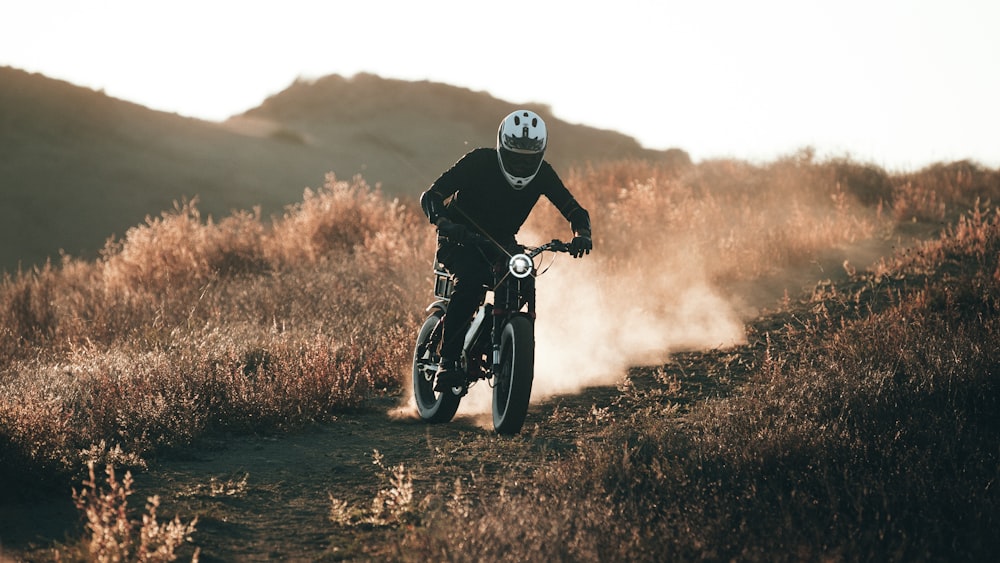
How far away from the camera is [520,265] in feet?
21.3

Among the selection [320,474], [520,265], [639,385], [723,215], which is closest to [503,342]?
[520,265]

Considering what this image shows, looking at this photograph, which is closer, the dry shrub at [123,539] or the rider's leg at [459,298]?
the dry shrub at [123,539]

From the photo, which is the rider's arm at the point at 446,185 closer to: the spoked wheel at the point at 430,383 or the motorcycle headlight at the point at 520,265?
the motorcycle headlight at the point at 520,265

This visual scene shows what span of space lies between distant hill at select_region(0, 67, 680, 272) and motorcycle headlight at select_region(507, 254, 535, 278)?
35.0 metres

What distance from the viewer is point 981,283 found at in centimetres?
1073

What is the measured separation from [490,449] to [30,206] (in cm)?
4653

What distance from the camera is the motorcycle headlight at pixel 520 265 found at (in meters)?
6.49

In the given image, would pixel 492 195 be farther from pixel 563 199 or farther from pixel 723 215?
pixel 723 215

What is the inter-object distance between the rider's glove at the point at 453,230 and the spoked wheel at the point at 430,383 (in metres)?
1.24

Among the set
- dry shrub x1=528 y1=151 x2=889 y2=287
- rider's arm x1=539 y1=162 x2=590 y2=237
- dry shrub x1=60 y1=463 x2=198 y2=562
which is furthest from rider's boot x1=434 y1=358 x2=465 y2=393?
dry shrub x1=528 y1=151 x2=889 y2=287

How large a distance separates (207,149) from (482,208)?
192 feet

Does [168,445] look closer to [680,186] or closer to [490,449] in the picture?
[490,449]

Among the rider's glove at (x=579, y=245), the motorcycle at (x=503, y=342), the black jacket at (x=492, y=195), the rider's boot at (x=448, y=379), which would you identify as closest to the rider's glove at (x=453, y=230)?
the motorcycle at (x=503, y=342)

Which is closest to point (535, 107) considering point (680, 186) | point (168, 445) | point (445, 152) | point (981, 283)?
point (445, 152)
